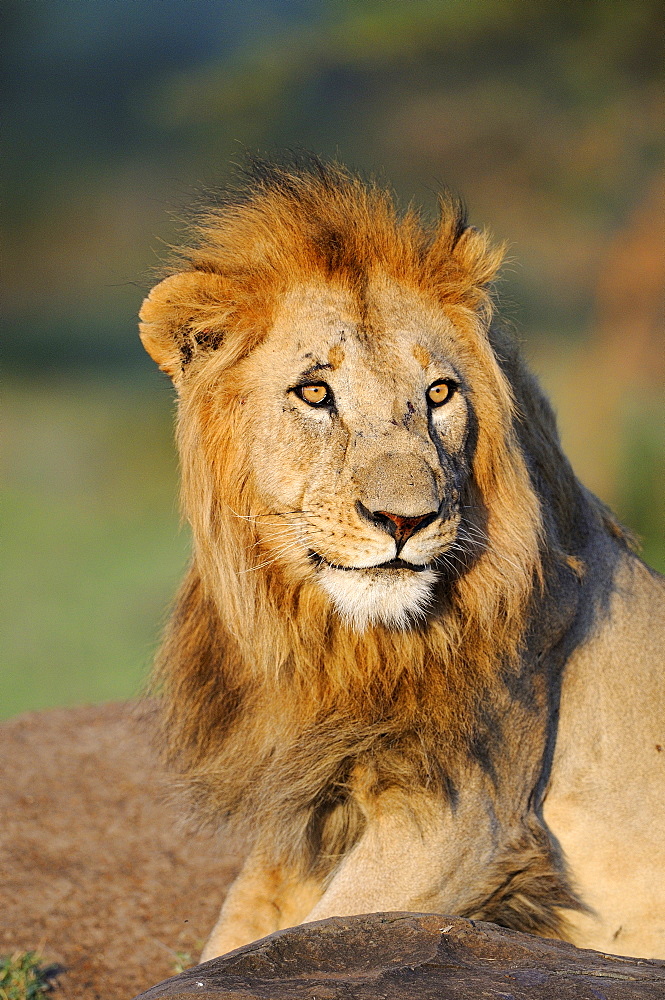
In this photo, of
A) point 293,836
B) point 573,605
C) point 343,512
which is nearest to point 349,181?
point 343,512

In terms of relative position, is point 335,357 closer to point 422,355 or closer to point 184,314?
point 422,355

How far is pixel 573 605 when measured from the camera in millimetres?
2723

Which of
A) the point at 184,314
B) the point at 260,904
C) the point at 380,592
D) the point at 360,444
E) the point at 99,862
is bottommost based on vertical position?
the point at 99,862

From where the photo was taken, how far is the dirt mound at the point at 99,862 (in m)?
3.46

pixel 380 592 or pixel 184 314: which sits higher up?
pixel 184 314

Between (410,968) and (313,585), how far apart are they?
2.75ft

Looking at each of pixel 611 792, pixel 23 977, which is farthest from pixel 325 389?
pixel 23 977

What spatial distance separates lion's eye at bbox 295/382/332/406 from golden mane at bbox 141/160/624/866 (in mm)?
148

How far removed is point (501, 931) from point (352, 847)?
61cm

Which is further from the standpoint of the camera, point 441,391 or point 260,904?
point 260,904

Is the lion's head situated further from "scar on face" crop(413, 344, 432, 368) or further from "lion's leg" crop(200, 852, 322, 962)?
"lion's leg" crop(200, 852, 322, 962)

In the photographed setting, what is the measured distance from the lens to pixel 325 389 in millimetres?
2357

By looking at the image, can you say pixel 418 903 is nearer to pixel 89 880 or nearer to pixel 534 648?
pixel 534 648

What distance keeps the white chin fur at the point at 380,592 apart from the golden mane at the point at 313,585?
209 mm
